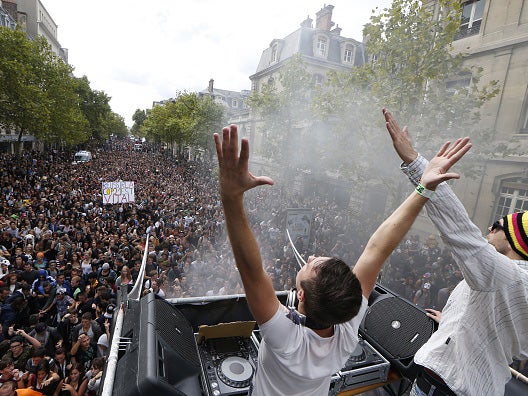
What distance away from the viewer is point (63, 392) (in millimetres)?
3543

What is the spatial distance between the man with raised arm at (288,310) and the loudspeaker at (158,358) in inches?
18.8

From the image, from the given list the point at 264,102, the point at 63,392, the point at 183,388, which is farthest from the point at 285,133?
the point at 183,388

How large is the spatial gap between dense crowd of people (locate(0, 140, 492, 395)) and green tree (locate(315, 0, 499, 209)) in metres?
2.95

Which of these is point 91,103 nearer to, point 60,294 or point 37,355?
point 60,294

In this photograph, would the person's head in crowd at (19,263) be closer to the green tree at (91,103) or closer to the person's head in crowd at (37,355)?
the person's head in crowd at (37,355)

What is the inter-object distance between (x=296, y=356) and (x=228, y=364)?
112cm

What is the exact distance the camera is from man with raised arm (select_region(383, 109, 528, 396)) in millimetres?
1198

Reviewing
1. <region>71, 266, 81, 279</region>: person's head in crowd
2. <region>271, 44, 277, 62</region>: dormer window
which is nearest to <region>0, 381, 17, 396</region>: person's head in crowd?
<region>71, 266, 81, 279</region>: person's head in crowd

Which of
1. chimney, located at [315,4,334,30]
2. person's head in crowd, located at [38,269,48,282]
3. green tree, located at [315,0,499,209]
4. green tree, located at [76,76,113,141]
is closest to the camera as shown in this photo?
person's head in crowd, located at [38,269,48,282]

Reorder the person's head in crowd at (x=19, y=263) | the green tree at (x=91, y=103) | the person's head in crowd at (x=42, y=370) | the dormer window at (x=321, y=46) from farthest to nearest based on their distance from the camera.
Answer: the green tree at (x=91, y=103) < the dormer window at (x=321, y=46) < the person's head in crowd at (x=19, y=263) < the person's head in crowd at (x=42, y=370)

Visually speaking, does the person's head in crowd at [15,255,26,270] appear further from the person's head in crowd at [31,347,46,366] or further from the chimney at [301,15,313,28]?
the chimney at [301,15,313,28]

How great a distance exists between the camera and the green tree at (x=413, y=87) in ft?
27.2

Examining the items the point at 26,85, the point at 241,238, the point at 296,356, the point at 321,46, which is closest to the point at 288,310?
the point at 296,356

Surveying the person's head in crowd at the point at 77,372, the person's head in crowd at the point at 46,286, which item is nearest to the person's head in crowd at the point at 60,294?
the person's head in crowd at the point at 46,286
